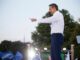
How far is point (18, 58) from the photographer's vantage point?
8.12 meters

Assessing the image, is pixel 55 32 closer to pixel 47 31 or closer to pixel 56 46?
pixel 56 46

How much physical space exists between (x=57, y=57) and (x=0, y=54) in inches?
189

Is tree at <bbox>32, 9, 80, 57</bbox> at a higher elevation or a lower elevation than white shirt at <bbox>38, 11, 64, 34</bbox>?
higher

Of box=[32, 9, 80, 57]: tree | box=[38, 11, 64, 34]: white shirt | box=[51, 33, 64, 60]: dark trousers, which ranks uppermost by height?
box=[32, 9, 80, 57]: tree

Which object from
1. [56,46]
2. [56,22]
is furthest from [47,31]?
[56,46]

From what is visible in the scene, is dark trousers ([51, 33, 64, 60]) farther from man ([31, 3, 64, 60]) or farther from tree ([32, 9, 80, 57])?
tree ([32, 9, 80, 57])

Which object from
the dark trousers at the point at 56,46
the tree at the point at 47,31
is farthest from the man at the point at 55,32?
the tree at the point at 47,31

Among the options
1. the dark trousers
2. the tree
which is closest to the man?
the dark trousers

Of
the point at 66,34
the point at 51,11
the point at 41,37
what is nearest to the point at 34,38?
the point at 41,37

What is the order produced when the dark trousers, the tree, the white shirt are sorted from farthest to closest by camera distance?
the tree < the white shirt < the dark trousers

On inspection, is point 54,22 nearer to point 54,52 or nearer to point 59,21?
point 59,21

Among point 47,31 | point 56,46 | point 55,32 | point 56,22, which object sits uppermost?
point 47,31

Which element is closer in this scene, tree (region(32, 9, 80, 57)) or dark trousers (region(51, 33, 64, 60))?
dark trousers (region(51, 33, 64, 60))

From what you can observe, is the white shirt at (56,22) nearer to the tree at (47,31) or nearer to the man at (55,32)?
the man at (55,32)
